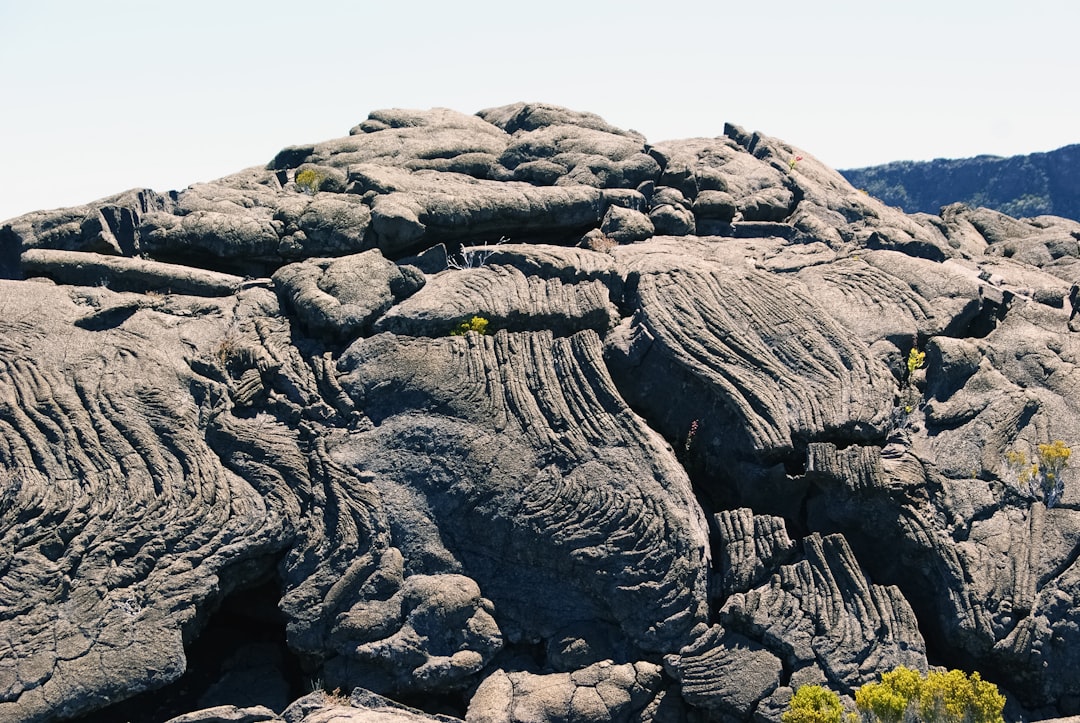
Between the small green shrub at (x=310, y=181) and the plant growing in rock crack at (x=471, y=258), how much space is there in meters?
5.89

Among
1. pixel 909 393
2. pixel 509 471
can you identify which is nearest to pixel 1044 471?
pixel 909 393

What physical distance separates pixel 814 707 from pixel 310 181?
829 inches

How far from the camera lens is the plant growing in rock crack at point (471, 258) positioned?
26.2 m

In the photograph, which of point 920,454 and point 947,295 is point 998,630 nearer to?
point 920,454

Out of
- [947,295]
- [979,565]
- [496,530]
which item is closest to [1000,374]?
[947,295]

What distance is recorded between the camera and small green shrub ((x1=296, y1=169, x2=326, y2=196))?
29.9 metres

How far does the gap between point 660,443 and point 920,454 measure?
6.10 metres

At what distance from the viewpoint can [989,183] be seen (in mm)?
152125

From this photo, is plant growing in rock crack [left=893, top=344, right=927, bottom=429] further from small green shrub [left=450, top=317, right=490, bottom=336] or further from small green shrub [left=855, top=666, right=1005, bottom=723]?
small green shrub [left=450, top=317, right=490, bottom=336]

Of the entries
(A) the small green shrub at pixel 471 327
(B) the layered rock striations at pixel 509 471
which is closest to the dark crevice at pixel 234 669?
(B) the layered rock striations at pixel 509 471

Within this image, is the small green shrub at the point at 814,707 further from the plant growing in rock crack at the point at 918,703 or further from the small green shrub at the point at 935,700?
the small green shrub at the point at 935,700

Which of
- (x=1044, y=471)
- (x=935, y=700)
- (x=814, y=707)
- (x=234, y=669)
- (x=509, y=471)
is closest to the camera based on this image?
(x=935, y=700)

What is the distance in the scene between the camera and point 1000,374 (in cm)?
2427

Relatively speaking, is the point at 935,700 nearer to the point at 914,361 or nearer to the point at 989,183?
the point at 914,361
